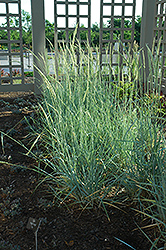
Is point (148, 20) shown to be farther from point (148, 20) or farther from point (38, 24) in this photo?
point (38, 24)

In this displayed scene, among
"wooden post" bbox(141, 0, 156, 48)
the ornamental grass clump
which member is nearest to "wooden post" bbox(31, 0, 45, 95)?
"wooden post" bbox(141, 0, 156, 48)

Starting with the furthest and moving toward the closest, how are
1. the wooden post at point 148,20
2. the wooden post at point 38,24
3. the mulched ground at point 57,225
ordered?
the wooden post at point 148,20 < the wooden post at point 38,24 < the mulched ground at point 57,225

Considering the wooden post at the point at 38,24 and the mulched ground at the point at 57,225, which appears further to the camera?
the wooden post at the point at 38,24

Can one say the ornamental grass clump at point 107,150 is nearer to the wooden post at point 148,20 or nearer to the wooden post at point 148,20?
the wooden post at point 148,20

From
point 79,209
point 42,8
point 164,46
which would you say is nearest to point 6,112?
point 42,8

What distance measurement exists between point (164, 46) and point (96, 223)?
4.14 metres

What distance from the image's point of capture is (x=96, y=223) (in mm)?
1644

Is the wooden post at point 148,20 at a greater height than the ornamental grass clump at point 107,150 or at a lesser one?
greater

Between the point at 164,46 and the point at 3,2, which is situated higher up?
the point at 3,2

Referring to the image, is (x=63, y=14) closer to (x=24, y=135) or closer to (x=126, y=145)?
(x=24, y=135)

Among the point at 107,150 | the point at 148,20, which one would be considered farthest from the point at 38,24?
the point at 107,150

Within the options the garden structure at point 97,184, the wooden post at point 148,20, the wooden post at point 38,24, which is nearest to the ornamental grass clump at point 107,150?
the garden structure at point 97,184

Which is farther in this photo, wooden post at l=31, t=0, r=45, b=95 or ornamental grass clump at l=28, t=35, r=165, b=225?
wooden post at l=31, t=0, r=45, b=95

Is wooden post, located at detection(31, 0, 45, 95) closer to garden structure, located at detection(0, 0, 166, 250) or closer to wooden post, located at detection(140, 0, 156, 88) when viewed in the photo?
wooden post, located at detection(140, 0, 156, 88)
